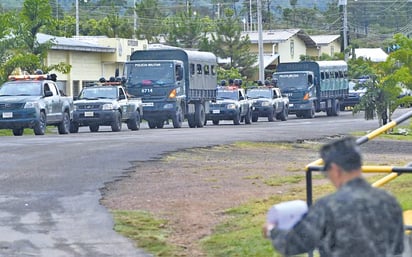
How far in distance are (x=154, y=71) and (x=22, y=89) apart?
6764 millimetres

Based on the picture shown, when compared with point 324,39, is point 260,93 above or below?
below

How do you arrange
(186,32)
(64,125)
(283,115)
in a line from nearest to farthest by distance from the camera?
1. (64,125)
2. (283,115)
3. (186,32)

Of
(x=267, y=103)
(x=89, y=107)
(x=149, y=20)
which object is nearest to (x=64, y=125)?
(x=89, y=107)

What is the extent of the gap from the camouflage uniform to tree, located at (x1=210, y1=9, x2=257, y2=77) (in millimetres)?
70443

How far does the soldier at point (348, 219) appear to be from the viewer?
5.71m

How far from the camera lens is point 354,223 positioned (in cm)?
570

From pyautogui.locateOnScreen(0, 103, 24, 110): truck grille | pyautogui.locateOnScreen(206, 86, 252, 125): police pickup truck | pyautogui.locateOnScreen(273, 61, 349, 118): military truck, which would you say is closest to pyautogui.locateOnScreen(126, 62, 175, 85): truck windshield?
pyautogui.locateOnScreen(206, 86, 252, 125): police pickup truck

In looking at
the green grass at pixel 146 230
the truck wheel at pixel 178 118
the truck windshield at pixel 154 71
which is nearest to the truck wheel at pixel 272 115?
the truck wheel at pixel 178 118

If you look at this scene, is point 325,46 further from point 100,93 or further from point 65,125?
point 65,125

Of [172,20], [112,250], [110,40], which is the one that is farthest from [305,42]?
[112,250]

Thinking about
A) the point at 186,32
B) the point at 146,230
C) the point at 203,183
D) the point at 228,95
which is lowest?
the point at 146,230

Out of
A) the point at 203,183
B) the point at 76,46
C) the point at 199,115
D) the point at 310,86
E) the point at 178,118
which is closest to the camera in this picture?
the point at 203,183

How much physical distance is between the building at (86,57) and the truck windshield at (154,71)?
1871 cm

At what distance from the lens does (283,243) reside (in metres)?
6.02
